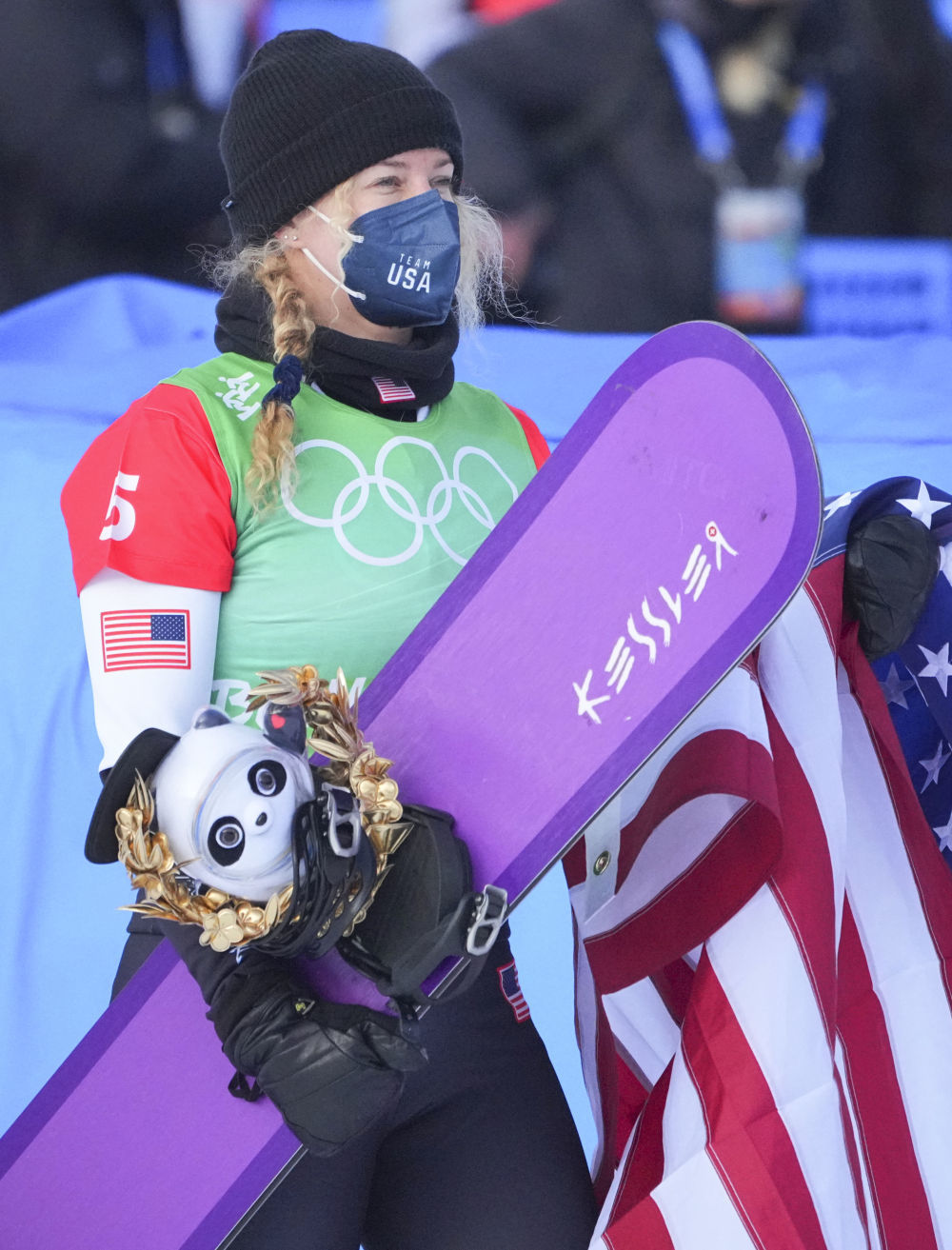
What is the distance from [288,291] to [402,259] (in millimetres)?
115

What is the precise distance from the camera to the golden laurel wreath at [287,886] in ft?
3.45

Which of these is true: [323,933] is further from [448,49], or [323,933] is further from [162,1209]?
[448,49]

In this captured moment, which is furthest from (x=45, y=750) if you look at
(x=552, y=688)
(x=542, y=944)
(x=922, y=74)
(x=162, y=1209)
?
(x=922, y=74)

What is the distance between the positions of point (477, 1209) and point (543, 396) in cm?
190

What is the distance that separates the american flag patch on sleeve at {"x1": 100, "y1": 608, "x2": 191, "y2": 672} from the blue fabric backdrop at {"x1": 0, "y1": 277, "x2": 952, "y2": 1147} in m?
0.78

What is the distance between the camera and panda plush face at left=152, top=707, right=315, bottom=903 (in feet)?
3.40

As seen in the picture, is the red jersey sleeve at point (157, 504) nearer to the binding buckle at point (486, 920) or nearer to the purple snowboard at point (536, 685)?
the purple snowboard at point (536, 685)

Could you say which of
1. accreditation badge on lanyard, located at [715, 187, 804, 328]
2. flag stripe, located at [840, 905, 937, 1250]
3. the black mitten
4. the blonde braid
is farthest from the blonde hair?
accreditation badge on lanyard, located at [715, 187, 804, 328]

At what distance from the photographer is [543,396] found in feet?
9.53

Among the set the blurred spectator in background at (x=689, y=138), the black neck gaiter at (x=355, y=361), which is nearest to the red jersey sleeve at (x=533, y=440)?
the black neck gaiter at (x=355, y=361)

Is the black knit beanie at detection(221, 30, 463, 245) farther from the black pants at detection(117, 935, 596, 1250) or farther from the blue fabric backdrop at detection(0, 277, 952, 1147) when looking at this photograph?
the black pants at detection(117, 935, 596, 1250)

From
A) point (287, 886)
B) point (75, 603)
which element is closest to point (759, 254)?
point (75, 603)

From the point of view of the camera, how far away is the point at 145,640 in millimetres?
1186

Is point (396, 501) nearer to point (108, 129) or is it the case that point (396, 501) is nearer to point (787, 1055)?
point (787, 1055)
